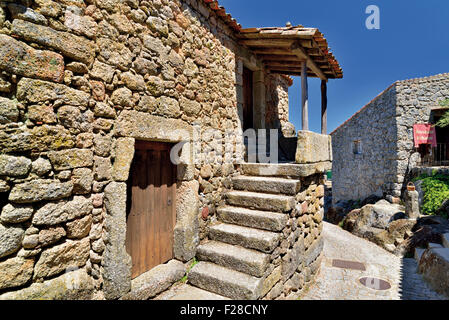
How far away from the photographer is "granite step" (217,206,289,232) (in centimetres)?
351

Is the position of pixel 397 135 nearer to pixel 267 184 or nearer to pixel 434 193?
pixel 434 193

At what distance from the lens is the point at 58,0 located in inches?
80.5

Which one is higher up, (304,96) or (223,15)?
(223,15)

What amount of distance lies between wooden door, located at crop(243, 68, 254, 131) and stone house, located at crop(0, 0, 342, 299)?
28.9 inches

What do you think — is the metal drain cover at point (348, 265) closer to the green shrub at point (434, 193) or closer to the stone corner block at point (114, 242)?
the green shrub at point (434, 193)

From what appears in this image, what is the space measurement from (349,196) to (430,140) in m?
4.96

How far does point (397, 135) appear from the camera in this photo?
31.7 feet

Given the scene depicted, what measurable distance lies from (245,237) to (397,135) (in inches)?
353

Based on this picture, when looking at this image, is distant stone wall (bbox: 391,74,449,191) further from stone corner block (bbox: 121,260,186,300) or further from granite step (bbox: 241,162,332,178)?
stone corner block (bbox: 121,260,186,300)

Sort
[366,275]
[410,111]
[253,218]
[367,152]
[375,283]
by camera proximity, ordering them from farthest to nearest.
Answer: [367,152] < [410,111] < [366,275] < [375,283] < [253,218]

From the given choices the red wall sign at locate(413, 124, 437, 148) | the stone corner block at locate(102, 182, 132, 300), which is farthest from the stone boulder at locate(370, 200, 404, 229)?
the stone corner block at locate(102, 182, 132, 300)

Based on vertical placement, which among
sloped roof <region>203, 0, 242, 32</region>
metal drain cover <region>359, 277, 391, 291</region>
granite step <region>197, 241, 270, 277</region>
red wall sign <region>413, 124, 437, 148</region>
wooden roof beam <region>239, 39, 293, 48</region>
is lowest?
metal drain cover <region>359, 277, 391, 291</region>

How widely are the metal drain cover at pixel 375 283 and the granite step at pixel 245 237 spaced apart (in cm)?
234

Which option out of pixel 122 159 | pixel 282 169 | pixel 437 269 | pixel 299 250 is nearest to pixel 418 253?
pixel 437 269
